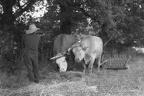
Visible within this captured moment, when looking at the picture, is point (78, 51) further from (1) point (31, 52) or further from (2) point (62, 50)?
(1) point (31, 52)

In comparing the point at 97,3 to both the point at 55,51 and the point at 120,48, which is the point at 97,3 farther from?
the point at 120,48

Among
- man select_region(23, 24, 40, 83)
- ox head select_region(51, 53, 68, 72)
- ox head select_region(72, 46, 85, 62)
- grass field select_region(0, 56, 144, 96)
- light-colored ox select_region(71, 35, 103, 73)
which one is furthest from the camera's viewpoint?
light-colored ox select_region(71, 35, 103, 73)

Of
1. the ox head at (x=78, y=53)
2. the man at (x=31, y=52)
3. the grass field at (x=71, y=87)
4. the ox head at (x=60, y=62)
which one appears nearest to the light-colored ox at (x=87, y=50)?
the ox head at (x=78, y=53)

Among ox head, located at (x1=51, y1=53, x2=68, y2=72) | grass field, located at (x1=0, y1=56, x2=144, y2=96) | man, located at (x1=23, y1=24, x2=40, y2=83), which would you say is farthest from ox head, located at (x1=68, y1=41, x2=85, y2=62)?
man, located at (x1=23, y1=24, x2=40, y2=83)

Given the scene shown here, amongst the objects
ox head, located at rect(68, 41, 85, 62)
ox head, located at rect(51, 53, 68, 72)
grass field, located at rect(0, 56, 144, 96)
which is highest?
ox head, located at rect(68, 41, 85, 62)

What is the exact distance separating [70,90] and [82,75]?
2.24m

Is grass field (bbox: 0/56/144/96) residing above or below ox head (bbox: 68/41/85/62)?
below

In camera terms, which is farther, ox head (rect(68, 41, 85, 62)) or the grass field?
ox head (rect(68, 41, 85, 62))

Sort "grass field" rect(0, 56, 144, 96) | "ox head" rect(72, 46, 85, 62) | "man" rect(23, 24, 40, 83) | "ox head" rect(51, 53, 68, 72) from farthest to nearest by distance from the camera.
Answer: "ox head" rect(72, 46, 85, 62)
"ox head" rect(51, 53, 68, 72)
"man" rect(23, 24, 40, 83)
"grass field" rect(0, 56, 144, 96)

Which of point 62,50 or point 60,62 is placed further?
point 62,50

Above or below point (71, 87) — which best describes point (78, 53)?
above

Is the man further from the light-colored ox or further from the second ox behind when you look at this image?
the light-colored ox

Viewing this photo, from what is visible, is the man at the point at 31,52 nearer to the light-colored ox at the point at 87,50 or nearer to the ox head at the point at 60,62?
the ox head at the point at 60,62

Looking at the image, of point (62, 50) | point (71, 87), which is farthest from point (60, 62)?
point (71, 87)
